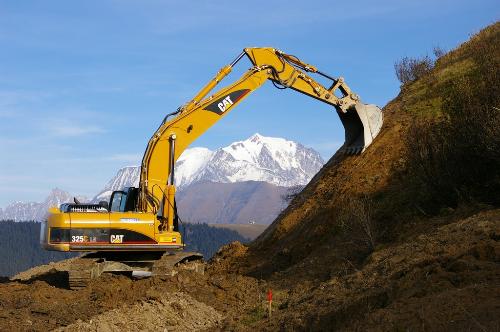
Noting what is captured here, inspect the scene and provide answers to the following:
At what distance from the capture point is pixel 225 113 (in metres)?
23.0

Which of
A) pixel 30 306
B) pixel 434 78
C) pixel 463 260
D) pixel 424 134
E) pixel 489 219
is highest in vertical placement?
pixel 434 78

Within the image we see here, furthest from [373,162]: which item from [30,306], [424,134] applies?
[30,306]

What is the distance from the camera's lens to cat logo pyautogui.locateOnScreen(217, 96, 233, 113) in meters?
22.8

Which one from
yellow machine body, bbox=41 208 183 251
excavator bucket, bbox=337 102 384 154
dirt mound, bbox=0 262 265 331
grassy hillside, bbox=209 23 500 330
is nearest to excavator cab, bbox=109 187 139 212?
yellow machine body, bbox=41 208 183 251

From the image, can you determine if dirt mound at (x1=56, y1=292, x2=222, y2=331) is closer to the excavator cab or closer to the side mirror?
the excavator cab

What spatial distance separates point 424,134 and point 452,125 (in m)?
0.84

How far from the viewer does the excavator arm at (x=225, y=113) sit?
69.1 feet

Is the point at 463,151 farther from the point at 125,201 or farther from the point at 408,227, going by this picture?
the point at 125,201

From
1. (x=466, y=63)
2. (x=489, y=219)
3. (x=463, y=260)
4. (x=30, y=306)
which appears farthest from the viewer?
(x=466, y=63)

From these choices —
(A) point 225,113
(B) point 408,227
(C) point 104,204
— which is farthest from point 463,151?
(C) point 104,204

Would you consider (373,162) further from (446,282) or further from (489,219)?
(446,282)

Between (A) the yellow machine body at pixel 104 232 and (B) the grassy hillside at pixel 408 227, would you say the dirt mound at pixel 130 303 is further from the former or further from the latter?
→ (B) the grassy hillside at pixel 408 227

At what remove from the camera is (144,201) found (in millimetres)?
20938

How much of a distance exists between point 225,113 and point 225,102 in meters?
0.36
